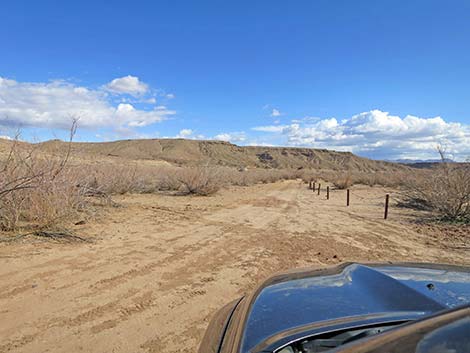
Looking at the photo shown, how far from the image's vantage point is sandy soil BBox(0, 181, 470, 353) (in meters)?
4.01

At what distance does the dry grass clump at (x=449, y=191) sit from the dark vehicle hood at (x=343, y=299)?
41.8ft

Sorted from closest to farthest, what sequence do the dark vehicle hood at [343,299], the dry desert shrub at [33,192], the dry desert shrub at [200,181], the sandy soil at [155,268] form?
the dark vehicle hood at [343,299]
the sandy soil at [155,268]
the dry desert shrub at [33,192]
the dry desert shrub at [200,181]

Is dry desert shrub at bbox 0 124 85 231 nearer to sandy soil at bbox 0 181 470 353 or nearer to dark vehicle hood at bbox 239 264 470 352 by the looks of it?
sandy soil at bbox 0 181 470 353

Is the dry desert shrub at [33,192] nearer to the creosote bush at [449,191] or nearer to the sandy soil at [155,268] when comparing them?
the sandy soil at [155,268]

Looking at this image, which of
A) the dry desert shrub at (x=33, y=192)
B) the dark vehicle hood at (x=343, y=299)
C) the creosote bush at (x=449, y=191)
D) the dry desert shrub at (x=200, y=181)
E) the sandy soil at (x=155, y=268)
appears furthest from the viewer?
the dry desert shrub at (x=200, y=181)

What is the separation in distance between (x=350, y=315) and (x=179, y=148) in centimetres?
11935

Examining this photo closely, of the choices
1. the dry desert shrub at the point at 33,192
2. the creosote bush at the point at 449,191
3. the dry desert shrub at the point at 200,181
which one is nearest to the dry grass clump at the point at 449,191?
the creosote bush at the point at 449,191

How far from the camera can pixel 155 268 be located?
21.5ft

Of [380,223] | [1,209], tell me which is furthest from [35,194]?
[380,223]

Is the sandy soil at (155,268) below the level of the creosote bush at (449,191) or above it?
below

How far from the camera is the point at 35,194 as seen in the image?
8.44 m

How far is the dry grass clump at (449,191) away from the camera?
44.8 ft

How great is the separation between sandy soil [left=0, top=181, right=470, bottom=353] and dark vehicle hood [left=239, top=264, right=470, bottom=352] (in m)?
1.84

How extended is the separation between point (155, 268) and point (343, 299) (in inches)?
195
